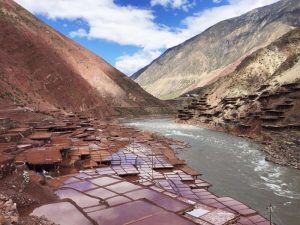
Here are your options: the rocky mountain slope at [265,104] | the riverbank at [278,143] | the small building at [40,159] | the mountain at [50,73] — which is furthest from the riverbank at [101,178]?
the mountain at [50,73]

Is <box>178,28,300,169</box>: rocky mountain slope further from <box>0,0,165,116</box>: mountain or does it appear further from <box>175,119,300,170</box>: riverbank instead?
<box>0,0,165,116</box>: mountain

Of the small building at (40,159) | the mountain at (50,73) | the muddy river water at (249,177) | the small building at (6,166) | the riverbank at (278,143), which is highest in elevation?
the mountain at (50,73)

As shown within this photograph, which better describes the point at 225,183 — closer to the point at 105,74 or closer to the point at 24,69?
the point at 24,69

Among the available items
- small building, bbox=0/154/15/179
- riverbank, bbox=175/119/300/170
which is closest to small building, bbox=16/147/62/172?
small building, bbox=0/154/15/179

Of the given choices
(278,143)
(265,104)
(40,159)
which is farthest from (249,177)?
(265,104)

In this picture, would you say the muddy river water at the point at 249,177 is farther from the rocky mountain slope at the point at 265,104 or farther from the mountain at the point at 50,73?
the mountain at the point at 50,73

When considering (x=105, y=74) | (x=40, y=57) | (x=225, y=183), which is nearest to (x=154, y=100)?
(x=105, y=74)
